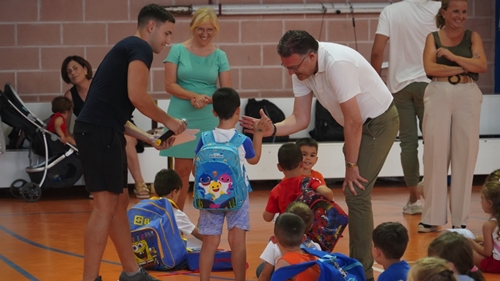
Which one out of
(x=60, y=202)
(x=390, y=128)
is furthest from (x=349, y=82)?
(x=60, y=202)

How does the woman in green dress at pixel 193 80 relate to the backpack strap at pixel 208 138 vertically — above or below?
above

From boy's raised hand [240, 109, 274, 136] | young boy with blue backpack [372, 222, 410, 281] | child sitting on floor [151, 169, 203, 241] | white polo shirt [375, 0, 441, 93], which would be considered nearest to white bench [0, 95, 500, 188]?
white polo shirt [375, 0, 441, 93]

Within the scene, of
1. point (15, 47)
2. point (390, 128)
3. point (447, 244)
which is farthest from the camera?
point (15, 47)

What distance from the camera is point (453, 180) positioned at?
564 centimetres

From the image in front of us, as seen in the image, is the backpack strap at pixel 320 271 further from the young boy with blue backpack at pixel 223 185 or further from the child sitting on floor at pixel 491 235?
the child sitting on floor at pixel 491 235

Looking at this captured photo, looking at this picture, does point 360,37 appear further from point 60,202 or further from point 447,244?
point 447,244

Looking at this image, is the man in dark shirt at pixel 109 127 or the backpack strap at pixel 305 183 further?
the backpack strap at pixel 305 183

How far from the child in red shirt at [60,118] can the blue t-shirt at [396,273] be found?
5.23 meters

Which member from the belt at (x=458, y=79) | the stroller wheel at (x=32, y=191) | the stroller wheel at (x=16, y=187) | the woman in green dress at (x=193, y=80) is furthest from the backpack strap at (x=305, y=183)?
the stroller wheel at (x=16, y=187)

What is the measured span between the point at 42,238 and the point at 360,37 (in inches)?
194

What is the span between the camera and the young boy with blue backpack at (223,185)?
4.02 metres

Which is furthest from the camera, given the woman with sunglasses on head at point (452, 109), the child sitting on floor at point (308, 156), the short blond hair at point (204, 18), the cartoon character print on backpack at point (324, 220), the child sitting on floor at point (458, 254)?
the short blond hair at point (204, 18)

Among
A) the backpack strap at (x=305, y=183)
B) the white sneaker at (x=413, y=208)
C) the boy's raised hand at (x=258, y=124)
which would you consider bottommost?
the white sneaker at (x=413, y=208)

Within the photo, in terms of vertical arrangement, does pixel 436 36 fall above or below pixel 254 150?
above
